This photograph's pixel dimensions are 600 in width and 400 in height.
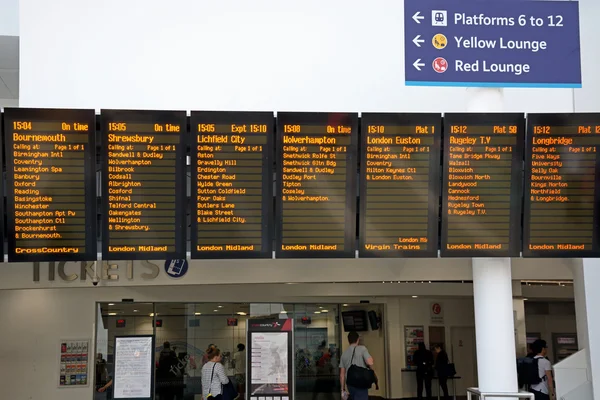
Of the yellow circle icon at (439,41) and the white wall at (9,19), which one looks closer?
the yellow circle icon at (439,41)

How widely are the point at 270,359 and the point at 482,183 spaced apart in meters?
3.03

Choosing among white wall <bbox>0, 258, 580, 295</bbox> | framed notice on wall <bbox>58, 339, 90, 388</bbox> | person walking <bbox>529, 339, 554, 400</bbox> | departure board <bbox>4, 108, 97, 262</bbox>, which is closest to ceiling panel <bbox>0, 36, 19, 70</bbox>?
departure board <bbox>4, 108, 97, 262</bbox>

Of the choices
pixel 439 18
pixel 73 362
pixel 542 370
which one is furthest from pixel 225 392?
pixel 439 18

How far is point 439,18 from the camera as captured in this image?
542 cm

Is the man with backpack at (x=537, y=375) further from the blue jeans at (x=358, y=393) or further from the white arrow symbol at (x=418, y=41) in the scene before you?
the white arrow symbol at (x=418, y=41)

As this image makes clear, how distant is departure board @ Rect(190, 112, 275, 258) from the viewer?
17.4 feet

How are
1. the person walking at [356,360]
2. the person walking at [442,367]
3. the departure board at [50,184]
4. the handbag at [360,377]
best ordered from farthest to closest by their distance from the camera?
1. the person walking at [442,367]
2. the person walking at [356,360]
3. the handbag at [360,377]
4. the departure board at [50,184]

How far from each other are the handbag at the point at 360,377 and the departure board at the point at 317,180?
322 centimetres

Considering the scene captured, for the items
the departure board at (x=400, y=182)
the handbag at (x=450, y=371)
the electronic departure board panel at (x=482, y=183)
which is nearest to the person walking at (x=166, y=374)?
the handbag at (x=450, y=371)

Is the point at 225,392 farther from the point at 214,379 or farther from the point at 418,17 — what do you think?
the point at 418,17

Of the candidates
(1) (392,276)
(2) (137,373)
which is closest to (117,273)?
(2) (137,373)

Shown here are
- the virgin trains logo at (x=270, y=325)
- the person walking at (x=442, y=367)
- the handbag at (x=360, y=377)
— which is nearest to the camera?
the virgin trains logo at (x=270, y=325)

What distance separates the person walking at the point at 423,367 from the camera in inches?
534

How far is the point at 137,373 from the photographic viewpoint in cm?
757
